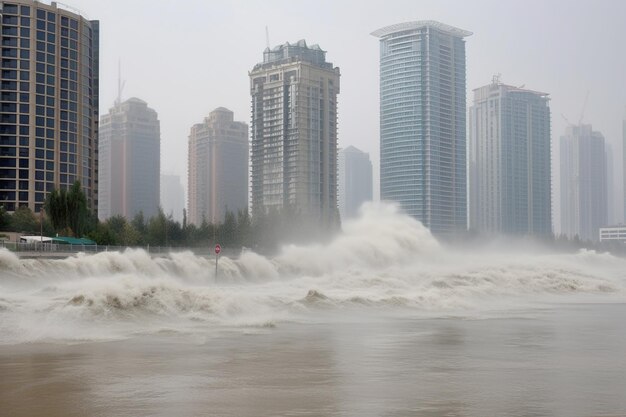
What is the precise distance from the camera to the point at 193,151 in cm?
17625

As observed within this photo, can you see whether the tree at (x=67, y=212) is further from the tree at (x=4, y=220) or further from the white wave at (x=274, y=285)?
the white wave at (x=274, y=285)

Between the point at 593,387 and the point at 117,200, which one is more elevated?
the point at 117,200

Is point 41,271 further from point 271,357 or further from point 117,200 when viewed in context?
point 117,200

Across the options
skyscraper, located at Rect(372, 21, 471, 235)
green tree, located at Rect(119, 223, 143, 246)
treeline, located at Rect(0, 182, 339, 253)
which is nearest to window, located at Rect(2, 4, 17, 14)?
treeline, located at Rect(0, 182, 339, 253)

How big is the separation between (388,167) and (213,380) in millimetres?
163399

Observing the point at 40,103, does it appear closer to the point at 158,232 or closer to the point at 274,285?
the point at 158,232

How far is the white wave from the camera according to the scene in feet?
72.8

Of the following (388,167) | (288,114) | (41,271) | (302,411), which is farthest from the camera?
(388,167)

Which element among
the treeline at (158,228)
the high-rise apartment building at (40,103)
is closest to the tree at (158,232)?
the treeline at (158,228)

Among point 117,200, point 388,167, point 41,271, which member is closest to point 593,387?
point 41,271

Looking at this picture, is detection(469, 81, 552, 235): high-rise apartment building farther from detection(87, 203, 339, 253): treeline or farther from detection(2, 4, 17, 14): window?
detection(2, 4, 17, 14): window

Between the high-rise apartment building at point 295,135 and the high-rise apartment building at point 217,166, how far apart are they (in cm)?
2648

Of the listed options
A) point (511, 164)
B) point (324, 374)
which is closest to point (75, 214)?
point (324, 374)

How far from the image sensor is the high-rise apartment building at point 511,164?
184 meters
